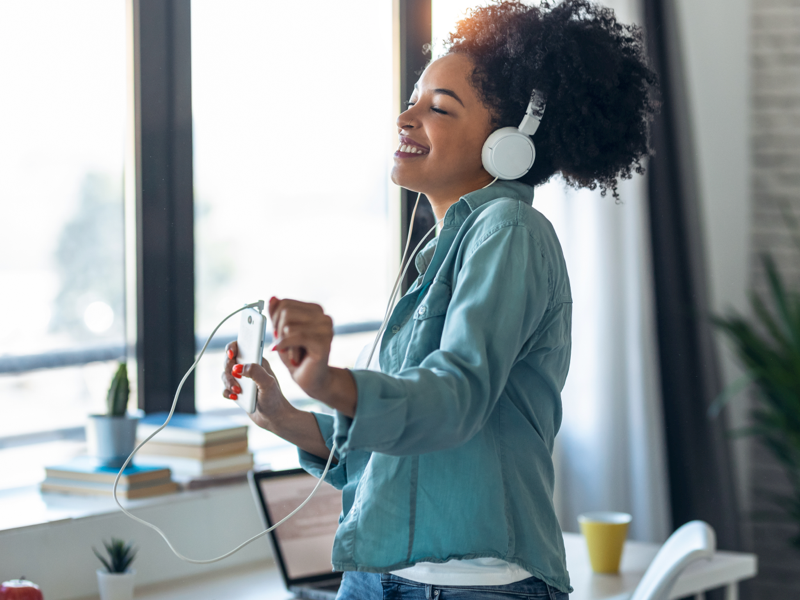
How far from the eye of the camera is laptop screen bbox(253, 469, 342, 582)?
5.59 ft

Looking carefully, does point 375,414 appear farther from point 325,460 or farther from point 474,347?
point 325,460

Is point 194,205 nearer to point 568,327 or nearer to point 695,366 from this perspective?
point 568,327

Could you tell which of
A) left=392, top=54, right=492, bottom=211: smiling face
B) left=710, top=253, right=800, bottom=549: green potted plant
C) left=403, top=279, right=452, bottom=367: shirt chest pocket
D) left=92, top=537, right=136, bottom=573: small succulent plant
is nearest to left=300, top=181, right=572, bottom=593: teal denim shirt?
left=403, top=279, right=452, bottom=367: shirt chest pocket

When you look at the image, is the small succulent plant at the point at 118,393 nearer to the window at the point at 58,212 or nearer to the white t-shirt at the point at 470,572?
the window at the point at 58,212

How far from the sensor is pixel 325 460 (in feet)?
3.68

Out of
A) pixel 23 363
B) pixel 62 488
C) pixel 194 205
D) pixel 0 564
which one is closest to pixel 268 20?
pixel 194 205

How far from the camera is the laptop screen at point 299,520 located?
1703 mm

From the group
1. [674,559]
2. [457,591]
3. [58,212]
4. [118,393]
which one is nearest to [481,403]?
[457,591]

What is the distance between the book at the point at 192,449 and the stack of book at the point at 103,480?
0.25 ft

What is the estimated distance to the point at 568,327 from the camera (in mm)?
948

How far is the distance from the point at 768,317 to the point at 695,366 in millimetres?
281

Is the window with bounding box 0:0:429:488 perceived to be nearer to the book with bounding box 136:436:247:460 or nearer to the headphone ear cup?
the book with bounding box 136:436:247:460

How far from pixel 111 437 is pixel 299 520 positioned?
16.1 inches

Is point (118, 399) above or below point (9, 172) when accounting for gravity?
below
